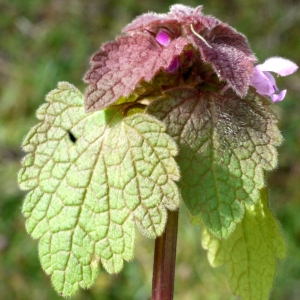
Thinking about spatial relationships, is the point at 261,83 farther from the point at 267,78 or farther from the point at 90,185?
the point at 90,185

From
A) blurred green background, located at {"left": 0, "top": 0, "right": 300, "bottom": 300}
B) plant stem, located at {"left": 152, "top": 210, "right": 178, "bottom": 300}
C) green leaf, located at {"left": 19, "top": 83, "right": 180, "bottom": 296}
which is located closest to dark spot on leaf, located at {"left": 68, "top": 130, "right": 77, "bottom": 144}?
green leaf, located at {"left": 19, "top": 83, "right": 180, "bottom": 296}

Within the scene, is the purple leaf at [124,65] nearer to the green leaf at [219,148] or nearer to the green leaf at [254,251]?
the green leaf at [219,148]

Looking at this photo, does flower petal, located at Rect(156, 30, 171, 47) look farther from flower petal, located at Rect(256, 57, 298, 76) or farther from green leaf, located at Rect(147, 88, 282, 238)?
flower petal, located at Rect(256, 57, 298, 76)

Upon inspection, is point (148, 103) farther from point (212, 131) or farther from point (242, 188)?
point (242, 188)

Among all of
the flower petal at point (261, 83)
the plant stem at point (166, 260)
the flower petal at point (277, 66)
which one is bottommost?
the plant stem at point (166, 260)

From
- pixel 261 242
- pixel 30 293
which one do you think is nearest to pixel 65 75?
pixel 30 293

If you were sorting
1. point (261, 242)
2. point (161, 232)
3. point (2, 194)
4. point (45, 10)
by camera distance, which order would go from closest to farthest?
point (161, 232) → point (261, 242) → point (2, 194) → point (45, 10)

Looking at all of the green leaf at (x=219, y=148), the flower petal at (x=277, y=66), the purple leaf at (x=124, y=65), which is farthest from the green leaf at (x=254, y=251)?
the purple leaf at (x=124, y=65)
